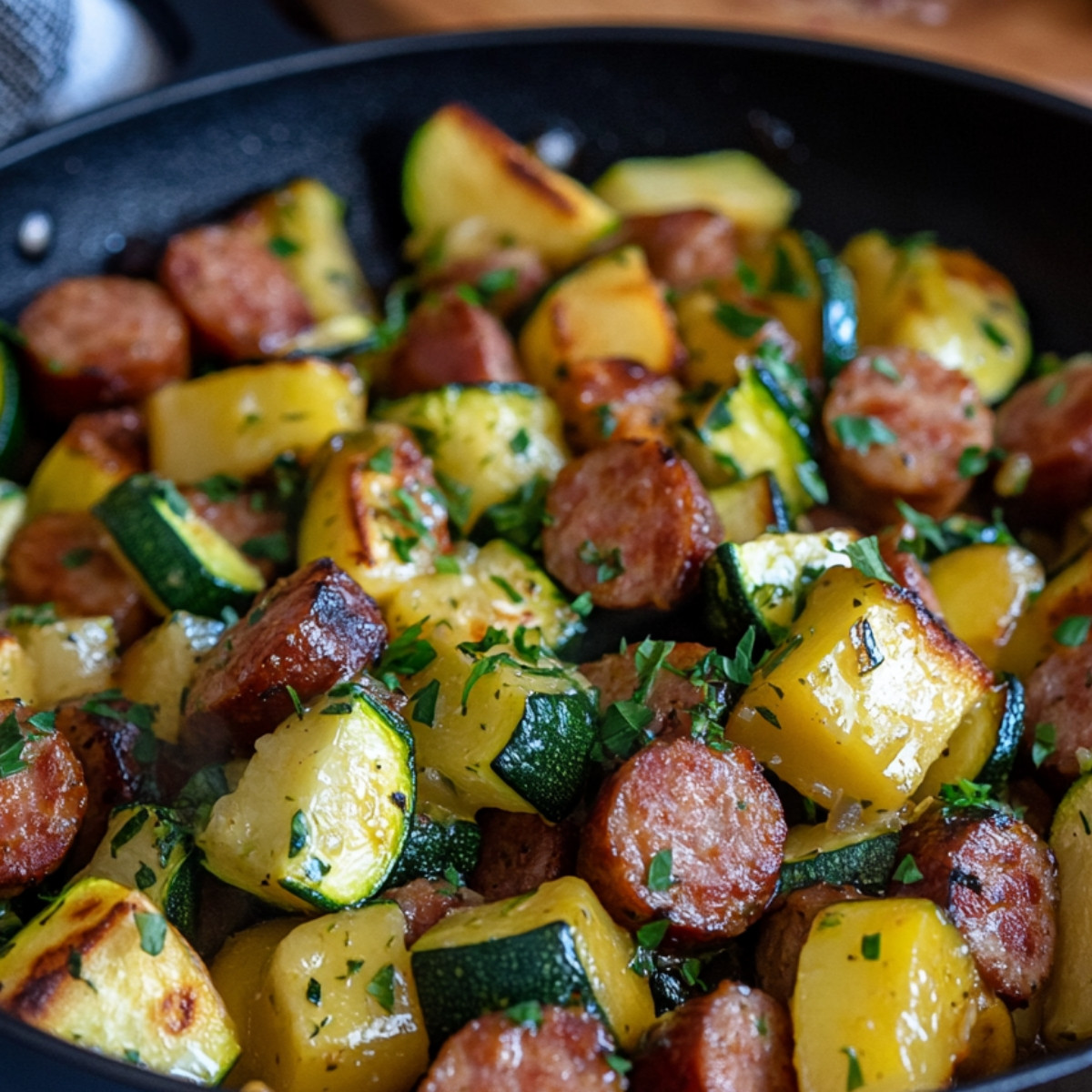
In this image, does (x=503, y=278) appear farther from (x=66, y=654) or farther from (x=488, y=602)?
(x=66, y=654)

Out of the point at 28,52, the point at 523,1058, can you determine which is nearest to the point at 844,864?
the point at 523,1058

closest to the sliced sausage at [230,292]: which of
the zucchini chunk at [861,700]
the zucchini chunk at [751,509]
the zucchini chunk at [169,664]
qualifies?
the zucchini chunk at [169,664]

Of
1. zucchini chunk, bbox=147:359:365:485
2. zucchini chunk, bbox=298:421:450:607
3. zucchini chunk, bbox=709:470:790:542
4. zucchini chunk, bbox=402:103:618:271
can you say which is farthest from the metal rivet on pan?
zucchini chunk, bbox=709:470:790:542

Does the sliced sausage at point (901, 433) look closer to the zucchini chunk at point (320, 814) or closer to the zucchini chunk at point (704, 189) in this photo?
the zucchini chunk at point (704, 189)

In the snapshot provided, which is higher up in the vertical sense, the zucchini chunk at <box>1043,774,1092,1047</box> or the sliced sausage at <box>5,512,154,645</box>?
the sliced sausage at <box>5,512,154,645</box>

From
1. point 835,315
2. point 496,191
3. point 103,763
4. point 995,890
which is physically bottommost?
point 995,890

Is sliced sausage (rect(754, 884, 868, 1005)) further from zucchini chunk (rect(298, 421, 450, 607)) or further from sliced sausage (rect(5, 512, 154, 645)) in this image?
sliced sausage (rect(5, 512, 154, 645))
